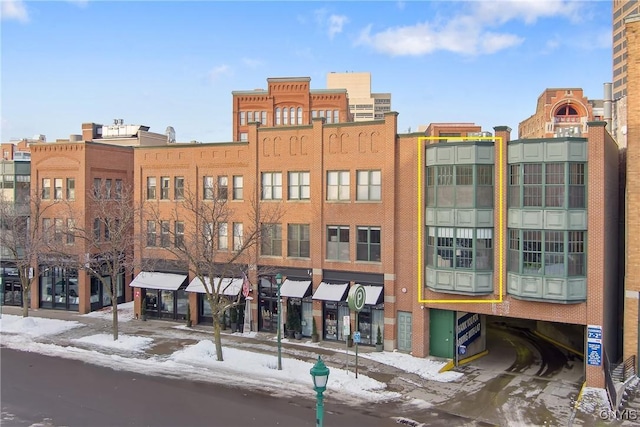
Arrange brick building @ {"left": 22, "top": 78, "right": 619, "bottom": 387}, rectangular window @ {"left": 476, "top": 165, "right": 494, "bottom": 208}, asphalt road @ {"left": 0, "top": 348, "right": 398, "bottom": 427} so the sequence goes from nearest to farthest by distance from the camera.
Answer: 1. asphalt road @ {"left": 0, "top": 348, "right": 398, "bottom": 427}
2. brick building @ {"left": 22, "top": 78, "right": 619, "bottom": 387}
3. rectangular window @ {"left": 476, "top": 165, "right": 494, "bottom": 208}

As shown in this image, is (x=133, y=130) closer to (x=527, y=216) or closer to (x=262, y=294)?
(x=262, y=294)

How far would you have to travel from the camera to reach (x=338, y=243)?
31.0 metres

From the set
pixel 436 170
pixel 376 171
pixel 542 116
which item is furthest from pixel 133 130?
pixel 542 116

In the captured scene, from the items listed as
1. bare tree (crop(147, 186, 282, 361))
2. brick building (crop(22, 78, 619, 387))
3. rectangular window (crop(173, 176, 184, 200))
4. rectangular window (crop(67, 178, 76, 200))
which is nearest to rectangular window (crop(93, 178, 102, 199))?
brick building (crop(22, 78, 619, 387))

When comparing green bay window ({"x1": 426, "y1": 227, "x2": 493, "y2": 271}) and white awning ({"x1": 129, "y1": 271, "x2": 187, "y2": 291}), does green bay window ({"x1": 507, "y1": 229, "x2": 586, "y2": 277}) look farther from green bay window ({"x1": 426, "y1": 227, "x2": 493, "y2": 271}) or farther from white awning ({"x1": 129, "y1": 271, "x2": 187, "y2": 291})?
white awning ({"x1": 129, "y1": 271, "x2": 187, "y2": 291})

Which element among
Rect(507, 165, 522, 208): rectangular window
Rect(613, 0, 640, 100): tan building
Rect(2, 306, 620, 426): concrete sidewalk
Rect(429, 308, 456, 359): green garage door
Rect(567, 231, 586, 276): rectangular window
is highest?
Rect(613, 0, 640, 100): tan building

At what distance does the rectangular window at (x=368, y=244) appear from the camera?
29.9m

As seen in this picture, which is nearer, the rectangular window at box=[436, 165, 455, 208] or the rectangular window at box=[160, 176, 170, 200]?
the rectangular window at box=[436, 165, 455, 208]

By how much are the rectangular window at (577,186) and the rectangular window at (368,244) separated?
980 cm

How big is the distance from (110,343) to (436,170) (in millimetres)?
19297

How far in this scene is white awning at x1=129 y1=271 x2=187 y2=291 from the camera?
115 ft

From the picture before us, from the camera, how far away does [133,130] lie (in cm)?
5603

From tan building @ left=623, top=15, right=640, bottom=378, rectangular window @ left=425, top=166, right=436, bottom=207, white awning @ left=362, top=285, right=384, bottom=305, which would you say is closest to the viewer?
tan building @ left=623, top=15, right=640, bottom=378

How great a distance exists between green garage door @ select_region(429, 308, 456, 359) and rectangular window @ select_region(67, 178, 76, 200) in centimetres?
2662
